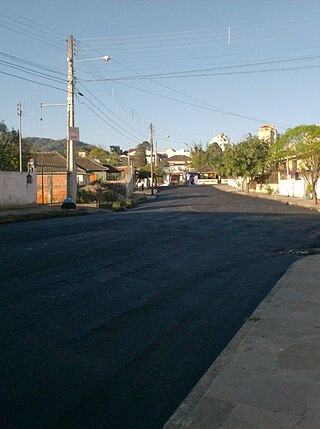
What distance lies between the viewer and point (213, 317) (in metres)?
7.32

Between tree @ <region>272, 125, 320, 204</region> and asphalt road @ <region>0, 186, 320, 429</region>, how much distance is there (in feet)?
84.0

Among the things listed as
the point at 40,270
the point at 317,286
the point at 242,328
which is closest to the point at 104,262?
the point at 40,270

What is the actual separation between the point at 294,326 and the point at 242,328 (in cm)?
69

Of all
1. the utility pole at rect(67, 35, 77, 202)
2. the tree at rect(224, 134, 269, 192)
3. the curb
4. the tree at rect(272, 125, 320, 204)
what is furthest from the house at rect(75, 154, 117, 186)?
the curb

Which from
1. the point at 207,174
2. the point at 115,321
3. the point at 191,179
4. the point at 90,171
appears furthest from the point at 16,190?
the point at 207,174

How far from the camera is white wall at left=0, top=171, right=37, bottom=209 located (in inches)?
1137

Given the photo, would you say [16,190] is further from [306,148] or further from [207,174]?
[207,174]

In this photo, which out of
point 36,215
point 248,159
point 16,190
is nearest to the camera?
point 36,215

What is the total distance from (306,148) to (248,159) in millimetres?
24186

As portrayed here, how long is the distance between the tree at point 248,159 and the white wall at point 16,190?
36.0 m

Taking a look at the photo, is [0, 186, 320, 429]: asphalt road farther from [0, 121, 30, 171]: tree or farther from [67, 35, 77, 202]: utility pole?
[0, 121, 30, 171]: tree

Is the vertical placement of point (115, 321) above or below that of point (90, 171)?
below

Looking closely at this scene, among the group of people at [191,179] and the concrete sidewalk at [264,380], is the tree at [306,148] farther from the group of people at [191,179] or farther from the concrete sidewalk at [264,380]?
the group of people at [191,179]

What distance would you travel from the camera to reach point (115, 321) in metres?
6.95
